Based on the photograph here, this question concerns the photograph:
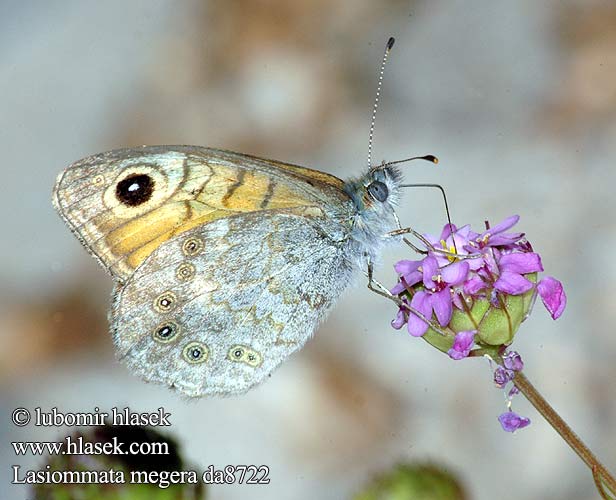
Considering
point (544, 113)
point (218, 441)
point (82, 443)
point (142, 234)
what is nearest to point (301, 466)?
point (218, 441)

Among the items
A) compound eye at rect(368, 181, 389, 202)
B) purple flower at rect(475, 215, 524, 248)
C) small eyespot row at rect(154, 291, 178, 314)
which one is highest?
compound eye at rect(368, 181, 389, 202)

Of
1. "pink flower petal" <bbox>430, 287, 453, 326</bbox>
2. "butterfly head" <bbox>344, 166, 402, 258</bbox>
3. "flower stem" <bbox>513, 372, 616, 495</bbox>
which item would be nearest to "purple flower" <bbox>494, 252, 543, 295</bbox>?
"pink flower petal" <bbox>430, 287, 453, 326</bbox>

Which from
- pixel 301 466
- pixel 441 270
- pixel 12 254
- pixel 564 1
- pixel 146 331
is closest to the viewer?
pixel 441 270

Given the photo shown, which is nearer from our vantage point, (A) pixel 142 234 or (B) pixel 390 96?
(A) pixel 142 234

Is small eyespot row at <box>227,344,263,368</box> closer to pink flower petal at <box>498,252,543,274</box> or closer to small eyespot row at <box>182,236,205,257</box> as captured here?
small eyespot row at <box>182,236,205,257</box>

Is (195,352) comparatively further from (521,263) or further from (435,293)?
(521,263)

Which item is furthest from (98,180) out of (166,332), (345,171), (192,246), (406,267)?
(345,171)

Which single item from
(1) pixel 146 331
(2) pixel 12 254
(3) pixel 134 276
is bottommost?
(1) pixel 146 331

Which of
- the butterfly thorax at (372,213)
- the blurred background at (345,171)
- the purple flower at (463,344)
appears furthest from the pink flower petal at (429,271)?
the blurred background at (345,171)

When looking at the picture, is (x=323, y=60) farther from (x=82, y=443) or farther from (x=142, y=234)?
(x=82, y=443)
